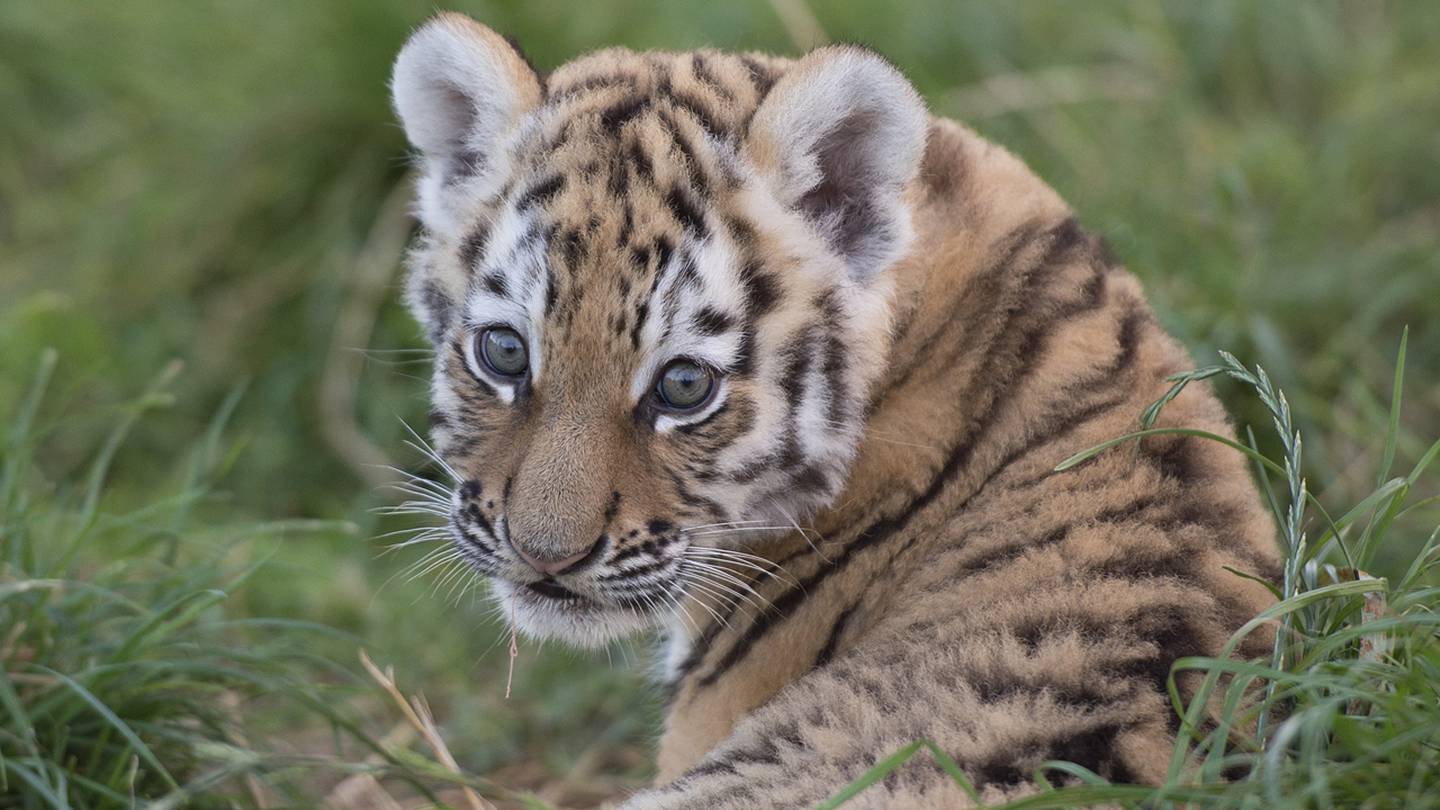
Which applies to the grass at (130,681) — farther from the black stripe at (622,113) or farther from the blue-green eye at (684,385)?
the black stripe at (622,113)

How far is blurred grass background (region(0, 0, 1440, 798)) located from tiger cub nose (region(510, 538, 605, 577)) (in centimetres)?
184

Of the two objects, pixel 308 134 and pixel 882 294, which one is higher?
pixel 308 134

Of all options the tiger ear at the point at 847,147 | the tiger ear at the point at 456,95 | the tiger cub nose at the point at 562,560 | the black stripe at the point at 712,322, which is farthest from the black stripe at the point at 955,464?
the tiger ear at the point at 456,95

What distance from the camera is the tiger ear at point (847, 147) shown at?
10.6 ft

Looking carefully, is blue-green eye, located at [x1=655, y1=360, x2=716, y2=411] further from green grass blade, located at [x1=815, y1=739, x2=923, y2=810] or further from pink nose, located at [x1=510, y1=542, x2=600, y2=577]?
green grass blade, located at [x1=815, y1=739, x2=923, y2=810]

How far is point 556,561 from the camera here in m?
3.26

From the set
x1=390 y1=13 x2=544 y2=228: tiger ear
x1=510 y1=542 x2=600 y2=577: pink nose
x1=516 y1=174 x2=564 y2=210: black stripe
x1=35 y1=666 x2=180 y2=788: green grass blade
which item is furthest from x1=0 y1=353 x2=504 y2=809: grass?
x1=516 y1=174 x2=564 y2=210: black stripe

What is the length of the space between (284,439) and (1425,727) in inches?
194

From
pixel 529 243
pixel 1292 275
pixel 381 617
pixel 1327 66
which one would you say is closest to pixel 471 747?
pixel 381 617

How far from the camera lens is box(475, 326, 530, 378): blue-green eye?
332 cm

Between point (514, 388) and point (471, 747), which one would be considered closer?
point (514, 388)

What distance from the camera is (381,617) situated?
17.7 feet

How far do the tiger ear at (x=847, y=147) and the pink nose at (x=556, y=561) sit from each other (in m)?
0.93

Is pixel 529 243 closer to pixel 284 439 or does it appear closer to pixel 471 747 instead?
pixel 471 747
